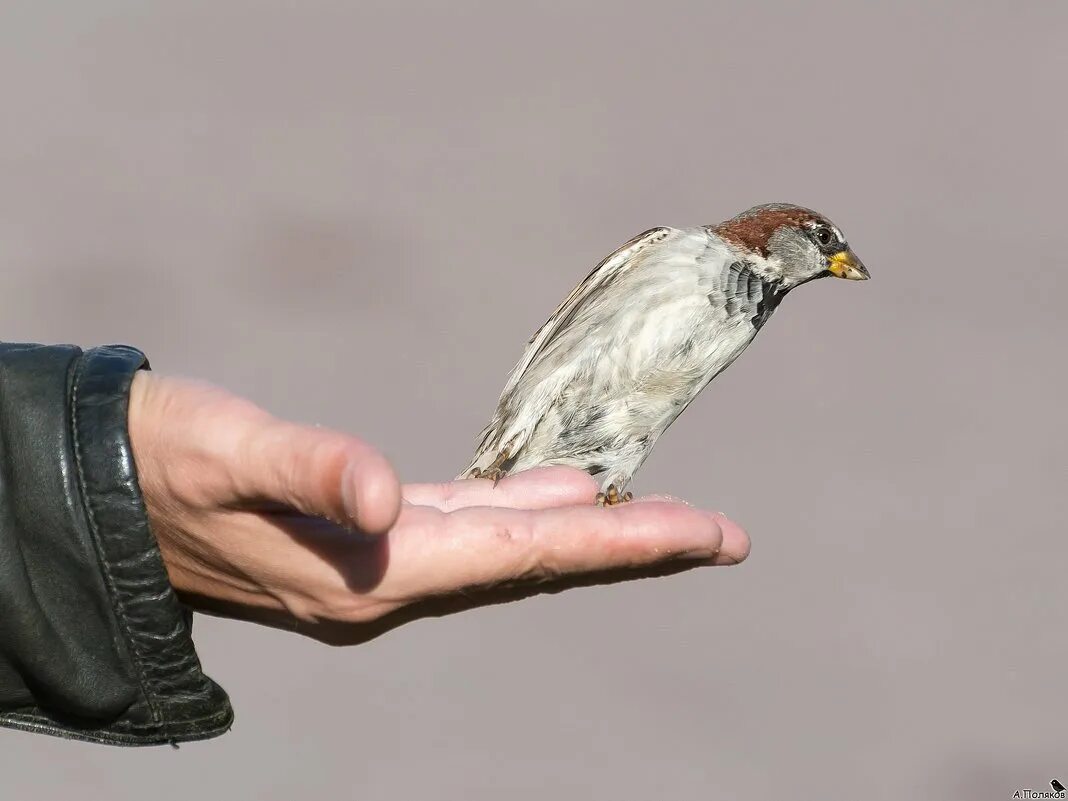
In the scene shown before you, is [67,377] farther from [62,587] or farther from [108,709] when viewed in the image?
[108,709]

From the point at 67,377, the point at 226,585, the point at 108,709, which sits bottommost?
the point at 108,709

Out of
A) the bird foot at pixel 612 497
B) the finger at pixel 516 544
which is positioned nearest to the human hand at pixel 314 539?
the finger at pixel 516 544

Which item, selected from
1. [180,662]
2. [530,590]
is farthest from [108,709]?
[530,590]

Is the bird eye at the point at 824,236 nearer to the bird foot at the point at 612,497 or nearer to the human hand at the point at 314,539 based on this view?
the bird foot at the point at 612,497

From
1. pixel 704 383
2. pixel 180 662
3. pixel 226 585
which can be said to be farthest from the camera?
pixel 704 383

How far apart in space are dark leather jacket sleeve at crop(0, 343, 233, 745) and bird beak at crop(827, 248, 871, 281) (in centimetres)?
287

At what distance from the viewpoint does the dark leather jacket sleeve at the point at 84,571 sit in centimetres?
179

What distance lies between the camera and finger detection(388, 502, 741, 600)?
6.48ft

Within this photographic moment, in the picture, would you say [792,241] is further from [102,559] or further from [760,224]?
[102,559]

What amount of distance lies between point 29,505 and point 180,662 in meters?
0.35

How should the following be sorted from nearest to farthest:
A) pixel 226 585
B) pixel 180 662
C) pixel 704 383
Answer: pixel 180 662 < pixel 226 585 < pixel 704 383

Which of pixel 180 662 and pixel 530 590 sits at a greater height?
pixel 530 590

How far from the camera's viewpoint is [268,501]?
180cm

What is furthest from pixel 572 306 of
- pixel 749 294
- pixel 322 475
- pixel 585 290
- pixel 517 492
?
pixel 322 475
